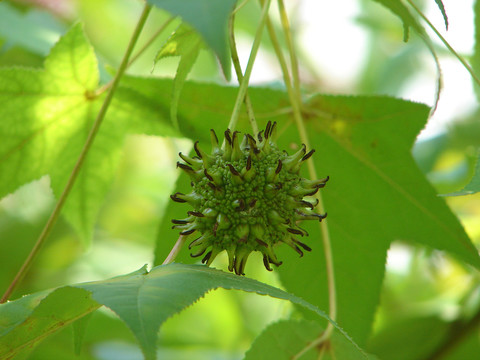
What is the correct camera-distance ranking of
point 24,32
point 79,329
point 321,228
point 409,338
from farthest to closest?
point 409,338 → point 24,32 → point 321,228 → point 79,329

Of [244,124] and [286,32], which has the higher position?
[286,32]

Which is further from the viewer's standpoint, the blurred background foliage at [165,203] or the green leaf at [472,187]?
the blurred background foliage at [165,203]

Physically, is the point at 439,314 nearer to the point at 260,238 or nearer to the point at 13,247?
the point at 260,238

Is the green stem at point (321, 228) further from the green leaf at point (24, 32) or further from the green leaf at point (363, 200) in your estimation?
the green leaf at point (24, 32)

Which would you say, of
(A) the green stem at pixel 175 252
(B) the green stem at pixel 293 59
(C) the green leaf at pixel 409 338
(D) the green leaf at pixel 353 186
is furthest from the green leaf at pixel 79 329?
(C) the green leaf at pixel 409 338

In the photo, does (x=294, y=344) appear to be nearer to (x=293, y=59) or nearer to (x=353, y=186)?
(x=353, y=186)

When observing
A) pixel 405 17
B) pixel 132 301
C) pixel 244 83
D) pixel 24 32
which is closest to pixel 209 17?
pixel 132 301

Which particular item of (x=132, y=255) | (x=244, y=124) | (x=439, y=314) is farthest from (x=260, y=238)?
(x=132, y=255)
